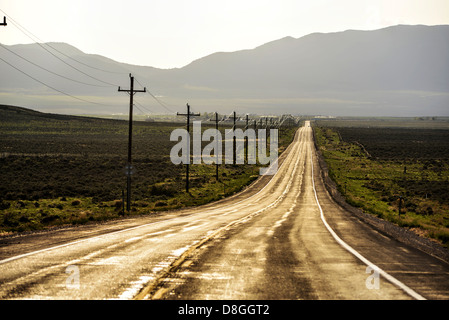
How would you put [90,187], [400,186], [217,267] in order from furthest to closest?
[400,186] → [90,187] → [217,267]

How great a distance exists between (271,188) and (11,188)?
2926cm

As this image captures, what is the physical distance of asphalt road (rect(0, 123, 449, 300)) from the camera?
756cm

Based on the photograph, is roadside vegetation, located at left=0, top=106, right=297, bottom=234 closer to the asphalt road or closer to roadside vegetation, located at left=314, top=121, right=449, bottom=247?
the asphalt road

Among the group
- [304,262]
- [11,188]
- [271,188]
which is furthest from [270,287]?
[271,188]

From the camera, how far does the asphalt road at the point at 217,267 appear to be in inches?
298

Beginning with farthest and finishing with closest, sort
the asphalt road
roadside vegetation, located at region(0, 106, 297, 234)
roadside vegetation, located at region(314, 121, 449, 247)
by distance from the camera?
roadside vegetation, located at region(0, 106, 297, 234) → roadside vegetation, located at region(314, 121, 449, 247) → the asphalt road

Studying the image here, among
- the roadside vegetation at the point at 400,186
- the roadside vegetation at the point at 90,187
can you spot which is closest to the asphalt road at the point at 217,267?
the roadside vegetation at the point at 400,186

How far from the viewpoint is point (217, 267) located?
9633 mm

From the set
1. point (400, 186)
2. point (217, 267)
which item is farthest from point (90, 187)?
point (400, 186)

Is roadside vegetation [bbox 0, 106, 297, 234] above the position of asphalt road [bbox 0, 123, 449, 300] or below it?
below

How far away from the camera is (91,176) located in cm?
5103

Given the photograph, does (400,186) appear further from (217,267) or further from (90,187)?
(217,267)

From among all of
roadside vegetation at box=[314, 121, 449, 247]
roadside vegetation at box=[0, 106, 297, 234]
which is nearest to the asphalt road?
roadside vegetation at box=[314, 121, 449, 247]

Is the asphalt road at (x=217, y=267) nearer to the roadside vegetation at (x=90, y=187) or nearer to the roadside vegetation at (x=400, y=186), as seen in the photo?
the roadside vegetation at (x=400, y=186)
